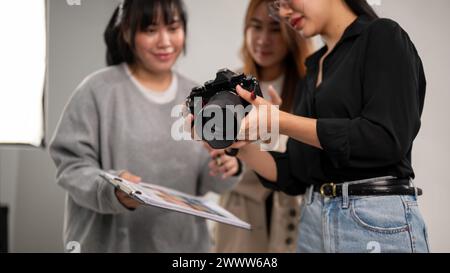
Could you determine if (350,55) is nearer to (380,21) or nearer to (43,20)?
(380,21)

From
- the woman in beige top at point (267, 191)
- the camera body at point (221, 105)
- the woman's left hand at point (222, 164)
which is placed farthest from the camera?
the woman in beige top at point (267, 191)

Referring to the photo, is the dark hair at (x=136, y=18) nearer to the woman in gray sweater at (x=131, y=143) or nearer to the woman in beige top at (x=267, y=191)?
the woman in gray sweater at (x=131, y=143)

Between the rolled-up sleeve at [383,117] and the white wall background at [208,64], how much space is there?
0.04m

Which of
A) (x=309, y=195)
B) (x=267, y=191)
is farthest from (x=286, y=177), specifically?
(x=267, y=191)

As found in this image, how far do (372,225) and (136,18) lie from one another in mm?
463

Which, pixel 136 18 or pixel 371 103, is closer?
pixel 371 103

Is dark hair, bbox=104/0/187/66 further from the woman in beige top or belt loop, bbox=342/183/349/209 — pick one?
belt loop, bbox=342/183/349/209

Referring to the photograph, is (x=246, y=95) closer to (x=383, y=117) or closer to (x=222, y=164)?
(x=383, y=117)

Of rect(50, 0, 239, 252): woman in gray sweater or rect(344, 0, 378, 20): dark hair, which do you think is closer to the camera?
rect(344, 0, 378, 20): dark hair

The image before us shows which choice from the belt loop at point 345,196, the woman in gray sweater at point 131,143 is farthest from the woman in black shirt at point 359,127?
the woman in gray sweater at point 131,143

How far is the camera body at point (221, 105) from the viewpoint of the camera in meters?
0.54

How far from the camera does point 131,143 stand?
0.81m

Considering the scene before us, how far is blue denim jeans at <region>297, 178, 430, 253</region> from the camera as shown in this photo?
59 cm

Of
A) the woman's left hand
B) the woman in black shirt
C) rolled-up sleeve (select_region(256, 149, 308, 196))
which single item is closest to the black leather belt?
the woman in black shirt
